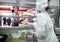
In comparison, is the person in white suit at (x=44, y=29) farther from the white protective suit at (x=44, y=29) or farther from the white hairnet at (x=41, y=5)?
the white hairnet at (x=41, y=5)

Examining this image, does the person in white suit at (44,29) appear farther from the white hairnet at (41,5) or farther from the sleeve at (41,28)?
the white hairnet at (41,5)

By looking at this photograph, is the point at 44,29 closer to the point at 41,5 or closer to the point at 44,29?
the point at 44,29

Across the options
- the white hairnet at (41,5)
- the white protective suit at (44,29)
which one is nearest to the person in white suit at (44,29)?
the white protective suit at (44,29)

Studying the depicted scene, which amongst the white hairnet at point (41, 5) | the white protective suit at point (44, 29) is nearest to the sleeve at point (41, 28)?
the white protective suit at point (44, 29)

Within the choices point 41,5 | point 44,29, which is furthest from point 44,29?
point 41,5

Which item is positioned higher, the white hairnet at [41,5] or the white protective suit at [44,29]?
the white hairnet at [41,5]

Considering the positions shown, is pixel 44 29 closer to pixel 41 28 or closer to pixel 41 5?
pixel 41 28

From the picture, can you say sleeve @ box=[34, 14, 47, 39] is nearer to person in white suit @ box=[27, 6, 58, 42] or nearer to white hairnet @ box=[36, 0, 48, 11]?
person in white suit @ box=[27, 6, 58, 42]

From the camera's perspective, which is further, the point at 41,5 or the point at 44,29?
the point at 41,5

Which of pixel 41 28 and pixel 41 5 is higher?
pixel 41 5

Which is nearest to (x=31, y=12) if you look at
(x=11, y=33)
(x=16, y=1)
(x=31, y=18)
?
(x=31, y=18)

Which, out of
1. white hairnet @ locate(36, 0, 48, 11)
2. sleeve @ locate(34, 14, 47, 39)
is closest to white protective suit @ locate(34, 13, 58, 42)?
sleeve @ locate(34, 14, 47, 39)

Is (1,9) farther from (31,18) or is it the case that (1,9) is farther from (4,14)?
(31,18)

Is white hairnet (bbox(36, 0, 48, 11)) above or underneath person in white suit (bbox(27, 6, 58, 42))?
above
